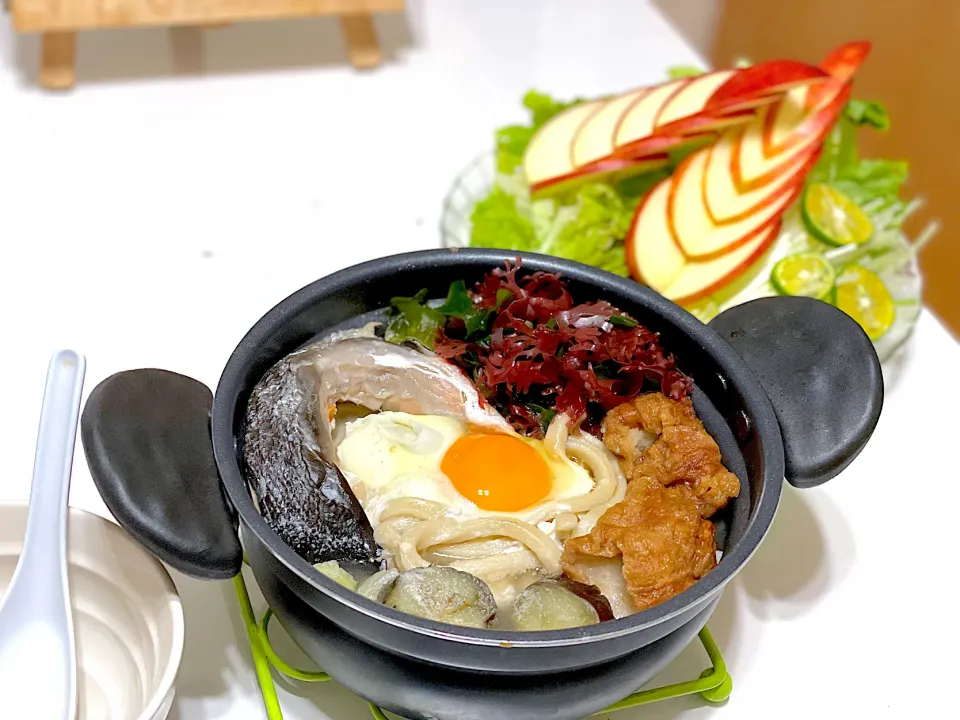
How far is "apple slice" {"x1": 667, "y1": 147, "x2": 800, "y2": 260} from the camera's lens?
1.85m

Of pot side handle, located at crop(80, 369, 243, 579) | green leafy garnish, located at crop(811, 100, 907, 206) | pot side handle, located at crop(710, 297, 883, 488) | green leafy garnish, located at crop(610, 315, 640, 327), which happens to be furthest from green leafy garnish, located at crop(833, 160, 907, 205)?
pot side handle, located at crop(80, 369, 243, 579)

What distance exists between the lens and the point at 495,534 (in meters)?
1.16

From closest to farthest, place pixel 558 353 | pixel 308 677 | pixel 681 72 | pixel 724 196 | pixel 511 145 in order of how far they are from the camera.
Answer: pixel 308 677 → pixel 558 353 → pixel 724 196 → pixel 511 145 → pixel 681 72

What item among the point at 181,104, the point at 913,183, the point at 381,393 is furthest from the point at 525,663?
the point at 913,183

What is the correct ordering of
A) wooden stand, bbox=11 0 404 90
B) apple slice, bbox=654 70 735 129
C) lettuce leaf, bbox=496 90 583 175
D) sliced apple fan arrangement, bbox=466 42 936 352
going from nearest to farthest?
sliced apple fan arrangement, bbox=466 42 936 352 < apple slice, bbox=654 70 735 129 < lettuce leaf, bbox=496 90 583 175 < wooden stand, bbox=11 0 404 90

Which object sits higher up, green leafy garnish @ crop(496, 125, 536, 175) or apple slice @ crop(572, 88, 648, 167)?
apple slice @ crop(572, 88, 648, 167)

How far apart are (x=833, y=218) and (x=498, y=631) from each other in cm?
136

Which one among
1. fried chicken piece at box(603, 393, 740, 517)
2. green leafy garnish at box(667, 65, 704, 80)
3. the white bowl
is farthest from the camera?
green leafy garnish at box(667, 65, 704, 80)

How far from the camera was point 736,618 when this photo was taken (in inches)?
52.7

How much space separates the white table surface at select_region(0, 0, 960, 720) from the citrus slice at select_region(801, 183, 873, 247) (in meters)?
0.22

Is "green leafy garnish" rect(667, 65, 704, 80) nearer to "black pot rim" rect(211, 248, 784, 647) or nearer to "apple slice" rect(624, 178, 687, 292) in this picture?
"apple slice" rect(624, 178, 687, 292)

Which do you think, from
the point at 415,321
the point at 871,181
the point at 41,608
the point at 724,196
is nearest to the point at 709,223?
the point at 724,196

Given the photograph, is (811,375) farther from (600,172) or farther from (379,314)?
(600,172)

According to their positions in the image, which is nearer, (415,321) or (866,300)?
(415,321)
